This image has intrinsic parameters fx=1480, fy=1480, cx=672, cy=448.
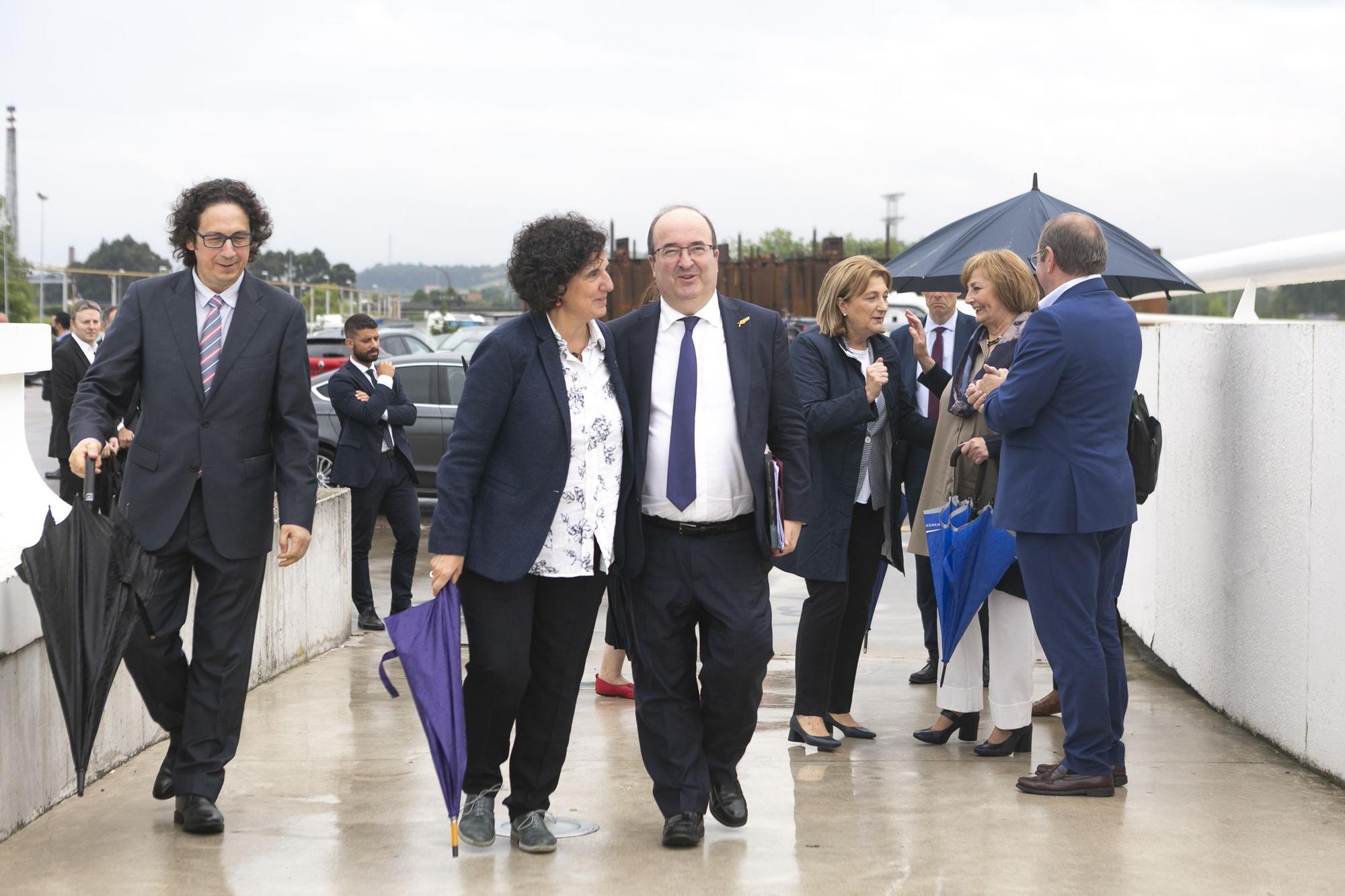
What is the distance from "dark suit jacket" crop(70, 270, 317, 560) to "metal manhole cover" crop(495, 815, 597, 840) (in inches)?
44.0

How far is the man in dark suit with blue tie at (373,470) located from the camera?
845 cm

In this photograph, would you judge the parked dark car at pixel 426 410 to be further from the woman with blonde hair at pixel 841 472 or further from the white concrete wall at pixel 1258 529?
the woman with blonde hair at pixel 841 472

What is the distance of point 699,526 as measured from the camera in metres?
4.40

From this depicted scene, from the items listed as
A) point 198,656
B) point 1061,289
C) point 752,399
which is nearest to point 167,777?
point 198,656

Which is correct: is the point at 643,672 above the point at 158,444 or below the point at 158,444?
below

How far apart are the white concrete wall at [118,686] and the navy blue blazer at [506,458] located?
1.41 meters

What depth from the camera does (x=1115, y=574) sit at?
17.6 ft

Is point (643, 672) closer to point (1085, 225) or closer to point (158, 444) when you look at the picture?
point (158, 444)

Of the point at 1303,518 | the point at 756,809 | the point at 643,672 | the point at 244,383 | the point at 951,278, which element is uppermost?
the point at 951,278

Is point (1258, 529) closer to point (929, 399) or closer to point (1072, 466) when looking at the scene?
point (1072, 466)

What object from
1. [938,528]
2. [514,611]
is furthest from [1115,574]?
[514,611]

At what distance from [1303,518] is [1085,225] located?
51.5 inches

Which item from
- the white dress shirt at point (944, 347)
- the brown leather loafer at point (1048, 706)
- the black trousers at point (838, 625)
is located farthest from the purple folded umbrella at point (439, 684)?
the white dress shirt at point (944, 347)

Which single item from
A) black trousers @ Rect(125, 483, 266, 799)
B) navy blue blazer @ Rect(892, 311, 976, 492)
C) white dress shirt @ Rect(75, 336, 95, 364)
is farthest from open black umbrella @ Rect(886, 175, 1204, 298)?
white dress shirt @ Rect(75, 336, 95, 364)
